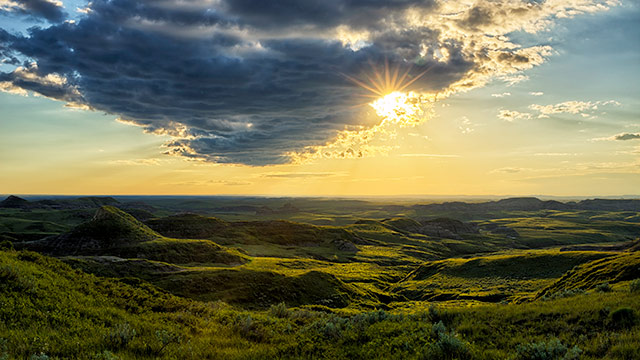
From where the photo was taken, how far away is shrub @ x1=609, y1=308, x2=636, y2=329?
11.5 meters

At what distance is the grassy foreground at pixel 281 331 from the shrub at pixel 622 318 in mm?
28

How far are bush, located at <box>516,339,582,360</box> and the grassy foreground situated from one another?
1.2 inches

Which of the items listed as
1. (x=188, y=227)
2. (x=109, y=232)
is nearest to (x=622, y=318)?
(x=109, y=232)

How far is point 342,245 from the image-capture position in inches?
6176

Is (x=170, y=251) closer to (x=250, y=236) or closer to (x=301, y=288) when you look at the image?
(x=301, y=288)

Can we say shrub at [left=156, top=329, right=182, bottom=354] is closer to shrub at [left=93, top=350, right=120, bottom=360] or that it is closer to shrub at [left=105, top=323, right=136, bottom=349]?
shrub at [left=105, top=323, right=136, bottom=349]

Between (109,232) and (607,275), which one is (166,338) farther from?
(109,232)

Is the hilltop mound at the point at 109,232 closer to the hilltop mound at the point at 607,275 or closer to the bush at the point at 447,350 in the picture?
the hilltop mound at the point at 607,275

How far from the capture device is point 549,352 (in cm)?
985

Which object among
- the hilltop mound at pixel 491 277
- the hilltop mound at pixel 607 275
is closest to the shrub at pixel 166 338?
the hilltop mound at pixel 607 275

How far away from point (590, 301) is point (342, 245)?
144376mm

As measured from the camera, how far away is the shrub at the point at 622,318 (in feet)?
37.8

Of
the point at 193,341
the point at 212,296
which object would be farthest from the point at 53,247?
the point at 193,341

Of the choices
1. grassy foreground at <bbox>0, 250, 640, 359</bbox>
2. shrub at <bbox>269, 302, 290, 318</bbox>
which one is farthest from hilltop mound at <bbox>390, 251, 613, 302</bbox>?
grassy foreground at <bbox>0, 250, 640, 359</bbox>
